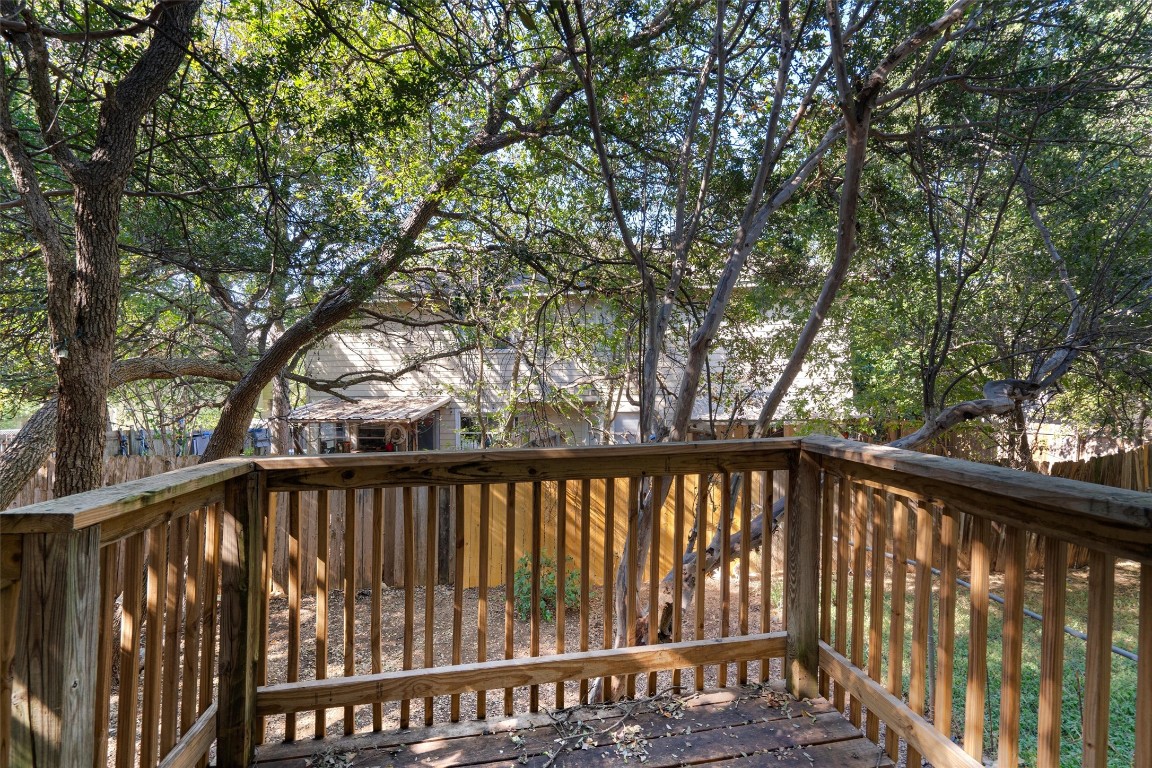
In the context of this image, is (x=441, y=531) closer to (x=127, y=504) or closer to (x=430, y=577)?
(x=430, y=577)

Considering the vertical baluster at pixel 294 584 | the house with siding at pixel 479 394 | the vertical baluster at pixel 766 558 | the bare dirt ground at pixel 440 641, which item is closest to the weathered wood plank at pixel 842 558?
the vertical baluster at pixel 766 558

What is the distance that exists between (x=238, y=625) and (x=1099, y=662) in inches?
92.8

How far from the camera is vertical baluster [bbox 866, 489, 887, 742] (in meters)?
2.11

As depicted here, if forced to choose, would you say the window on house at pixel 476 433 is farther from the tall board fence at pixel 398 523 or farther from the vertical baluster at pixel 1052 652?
the vertical baluster at pixel 1052 652

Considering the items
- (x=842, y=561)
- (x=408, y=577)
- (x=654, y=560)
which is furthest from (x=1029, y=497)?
(x=408, y=577)

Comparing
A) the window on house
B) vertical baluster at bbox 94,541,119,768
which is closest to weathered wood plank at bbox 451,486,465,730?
vertical baluster at bbox 94,541,119,768

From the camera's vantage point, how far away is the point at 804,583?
256cm

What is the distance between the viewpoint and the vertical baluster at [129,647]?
5.02ft

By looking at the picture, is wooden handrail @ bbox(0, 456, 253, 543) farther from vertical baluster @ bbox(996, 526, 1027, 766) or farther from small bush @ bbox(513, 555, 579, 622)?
small bush @ bbox(513, 555, 579, 622)

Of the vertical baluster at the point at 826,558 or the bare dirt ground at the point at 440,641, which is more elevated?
the vertical baluster at the point at 826,558

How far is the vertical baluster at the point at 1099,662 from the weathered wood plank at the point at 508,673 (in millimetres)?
1252

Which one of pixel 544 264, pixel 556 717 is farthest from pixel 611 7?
pixel 556 717

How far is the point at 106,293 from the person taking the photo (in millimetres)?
3707

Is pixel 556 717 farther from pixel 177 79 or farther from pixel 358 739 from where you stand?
pixel 177 79
